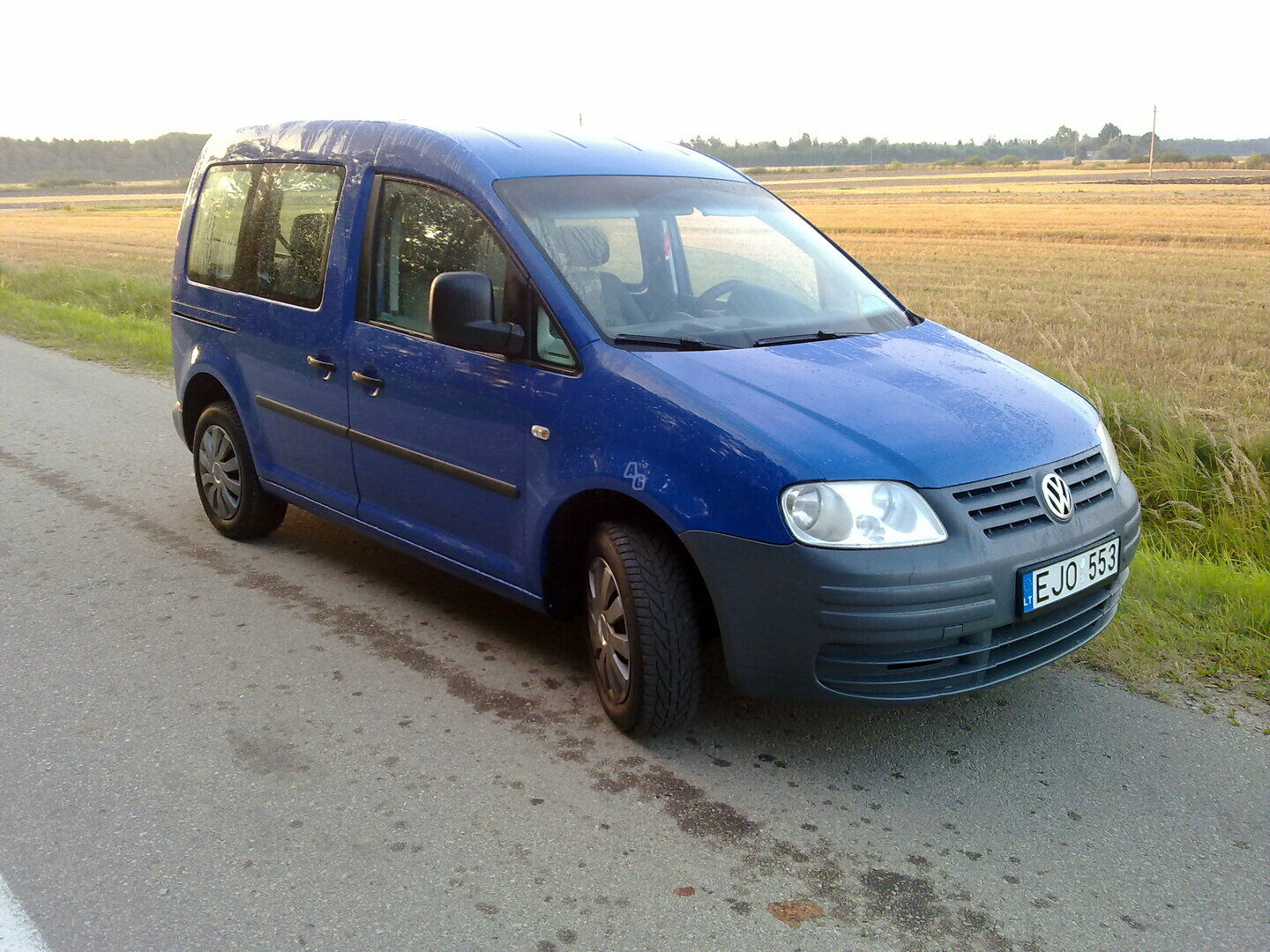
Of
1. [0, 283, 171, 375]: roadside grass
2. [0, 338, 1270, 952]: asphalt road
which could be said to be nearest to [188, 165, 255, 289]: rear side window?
[0, 338, 1270, 952]: asphalt road

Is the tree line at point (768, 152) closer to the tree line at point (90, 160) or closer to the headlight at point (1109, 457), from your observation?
the tree line at point (90, 160)

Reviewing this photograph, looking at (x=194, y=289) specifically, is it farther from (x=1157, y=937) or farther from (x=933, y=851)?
(x=1157, y=937)

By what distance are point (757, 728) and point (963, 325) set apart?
9217 millimetres

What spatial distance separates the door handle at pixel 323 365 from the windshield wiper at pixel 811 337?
1.70m

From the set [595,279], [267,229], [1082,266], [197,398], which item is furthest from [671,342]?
[1082,266]

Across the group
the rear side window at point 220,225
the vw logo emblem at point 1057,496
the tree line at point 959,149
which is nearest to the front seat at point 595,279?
the vw logo emblem at point 1057,496

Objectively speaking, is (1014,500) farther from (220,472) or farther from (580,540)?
(220,472)

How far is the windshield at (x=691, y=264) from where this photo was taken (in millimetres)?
3920

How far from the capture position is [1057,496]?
11.4 ft

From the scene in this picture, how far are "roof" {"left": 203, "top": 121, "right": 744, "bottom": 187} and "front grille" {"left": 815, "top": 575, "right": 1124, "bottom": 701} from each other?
1970mm

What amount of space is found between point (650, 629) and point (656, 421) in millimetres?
583

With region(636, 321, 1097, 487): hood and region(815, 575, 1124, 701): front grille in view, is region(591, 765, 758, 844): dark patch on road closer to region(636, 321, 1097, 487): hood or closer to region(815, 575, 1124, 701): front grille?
region(815, 575, 1124, 701): front grille

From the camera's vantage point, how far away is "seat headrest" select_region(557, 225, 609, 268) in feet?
13.0

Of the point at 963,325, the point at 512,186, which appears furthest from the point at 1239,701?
the point at 963,325
